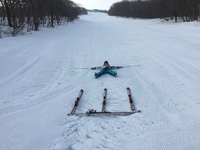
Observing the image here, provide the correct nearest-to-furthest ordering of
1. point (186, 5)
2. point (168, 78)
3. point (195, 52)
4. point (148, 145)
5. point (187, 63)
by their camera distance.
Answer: point (148, 145) < point (168, 78) < point (187, 63) < point (195, 52) < point (186, 5)

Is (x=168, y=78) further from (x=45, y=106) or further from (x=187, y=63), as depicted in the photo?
Answer: (x=45, y=106)

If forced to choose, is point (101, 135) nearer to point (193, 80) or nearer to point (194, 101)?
point (194, 101)

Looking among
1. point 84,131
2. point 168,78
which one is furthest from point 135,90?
point 84,131

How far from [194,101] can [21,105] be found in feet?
14.3

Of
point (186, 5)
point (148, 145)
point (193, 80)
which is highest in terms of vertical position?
point (186, 5)

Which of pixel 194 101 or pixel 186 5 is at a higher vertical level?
pixel 186 5

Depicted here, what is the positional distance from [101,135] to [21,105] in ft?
8.52

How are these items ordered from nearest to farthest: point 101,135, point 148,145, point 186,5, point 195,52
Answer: point 148,145 → point 101,135 → point 195,52 → point 186,5

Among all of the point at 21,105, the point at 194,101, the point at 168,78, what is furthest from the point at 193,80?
the point at 21,105

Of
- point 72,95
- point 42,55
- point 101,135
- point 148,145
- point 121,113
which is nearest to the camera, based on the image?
point 148,145

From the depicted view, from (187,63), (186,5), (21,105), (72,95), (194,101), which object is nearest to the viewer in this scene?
(194,101)

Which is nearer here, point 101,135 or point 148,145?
point 148,145

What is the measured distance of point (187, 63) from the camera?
8.68 meters

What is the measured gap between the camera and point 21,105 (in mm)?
5918
